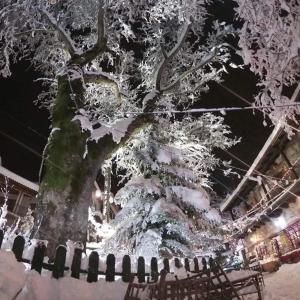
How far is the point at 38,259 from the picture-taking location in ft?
15.3

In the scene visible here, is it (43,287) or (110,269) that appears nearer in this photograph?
(43,287)

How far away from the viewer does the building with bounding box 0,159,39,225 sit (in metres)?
18.7

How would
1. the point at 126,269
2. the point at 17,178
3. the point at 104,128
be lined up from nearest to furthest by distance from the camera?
the point at 126,269
the point at 104,128
the point at 17,178

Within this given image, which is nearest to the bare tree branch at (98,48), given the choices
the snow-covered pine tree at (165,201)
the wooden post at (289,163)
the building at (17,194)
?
the snow-covered pine tree at (165,201)

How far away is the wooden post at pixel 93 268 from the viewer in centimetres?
519

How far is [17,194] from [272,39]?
64.7 ft

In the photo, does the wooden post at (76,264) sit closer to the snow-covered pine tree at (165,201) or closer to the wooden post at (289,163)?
the snow-covered pine tree at (165,201)

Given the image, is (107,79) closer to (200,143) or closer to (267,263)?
(200,143)

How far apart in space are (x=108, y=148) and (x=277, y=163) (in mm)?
20114

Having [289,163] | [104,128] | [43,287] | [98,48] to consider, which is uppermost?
[289,163]

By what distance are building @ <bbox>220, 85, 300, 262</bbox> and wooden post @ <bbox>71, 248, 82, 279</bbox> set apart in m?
13.9

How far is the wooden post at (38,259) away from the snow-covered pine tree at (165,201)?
17.0 feet

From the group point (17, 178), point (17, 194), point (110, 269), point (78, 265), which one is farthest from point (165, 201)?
point (17, 194)

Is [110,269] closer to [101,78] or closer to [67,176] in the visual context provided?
[67,176]
